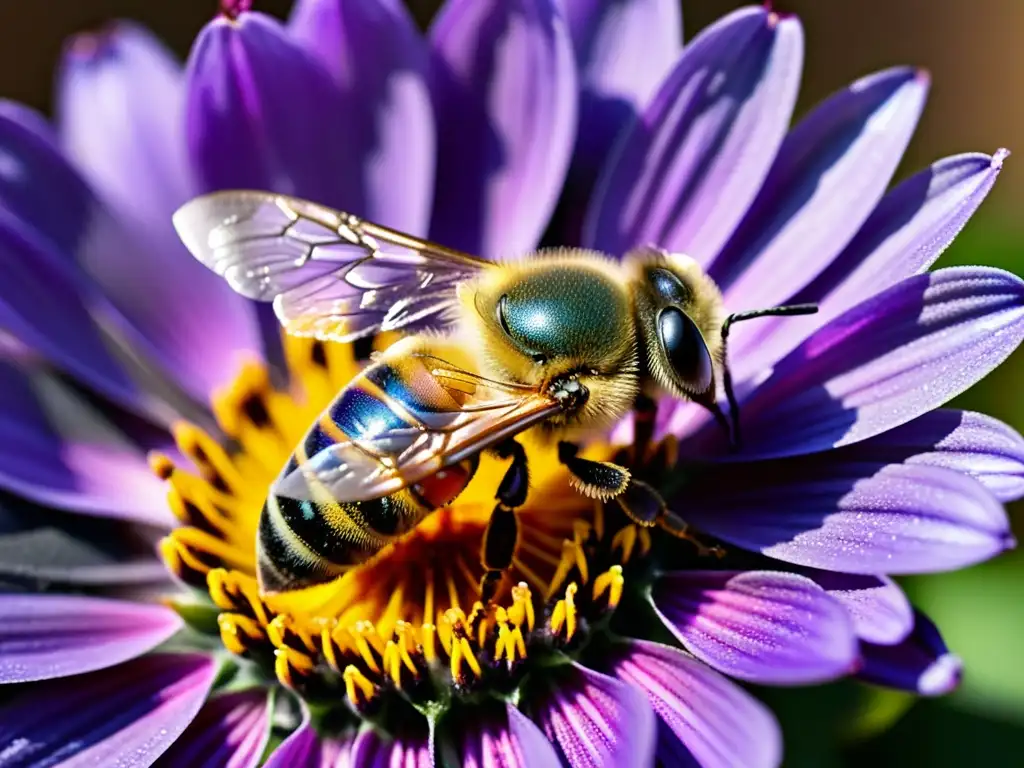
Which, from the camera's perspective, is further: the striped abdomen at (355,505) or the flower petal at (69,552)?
the flower petal at (69,552)

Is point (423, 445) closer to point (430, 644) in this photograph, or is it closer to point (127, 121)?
point (430, 644)

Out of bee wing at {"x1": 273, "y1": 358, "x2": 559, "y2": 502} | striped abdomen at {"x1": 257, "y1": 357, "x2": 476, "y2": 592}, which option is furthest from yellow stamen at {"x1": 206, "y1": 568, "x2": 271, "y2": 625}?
bee wing at {"x1": 273, "y1": 358, "x2": 559, "y2": 502}

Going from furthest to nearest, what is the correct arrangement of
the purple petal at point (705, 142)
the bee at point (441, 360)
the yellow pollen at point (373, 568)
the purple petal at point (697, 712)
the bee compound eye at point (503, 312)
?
the purple petal at point (705, 142), the yellow pollen at point (373, 568), the bee compound eye at point (503, 312), the bee at point (441, 360), the purple petal at point (697, 712)

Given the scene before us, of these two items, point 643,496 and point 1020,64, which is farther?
point 1020,64

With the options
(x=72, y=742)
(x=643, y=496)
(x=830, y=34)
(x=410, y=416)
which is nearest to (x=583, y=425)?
(x=643, y=496)

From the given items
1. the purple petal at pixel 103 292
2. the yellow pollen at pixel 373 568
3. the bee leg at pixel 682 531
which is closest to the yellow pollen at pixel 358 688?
the yellow pollen at pixel 373 568

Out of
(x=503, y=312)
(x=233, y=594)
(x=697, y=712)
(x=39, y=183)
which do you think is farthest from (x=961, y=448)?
(x=39, y=183)

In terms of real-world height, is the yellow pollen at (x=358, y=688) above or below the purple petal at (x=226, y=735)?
above

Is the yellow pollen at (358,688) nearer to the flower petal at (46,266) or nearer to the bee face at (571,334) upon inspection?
the bee face at (571,334)

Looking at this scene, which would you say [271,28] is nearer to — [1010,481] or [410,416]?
[410,416]
